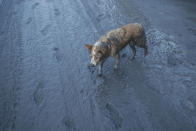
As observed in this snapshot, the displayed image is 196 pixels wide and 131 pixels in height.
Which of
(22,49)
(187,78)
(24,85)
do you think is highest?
(22,49)

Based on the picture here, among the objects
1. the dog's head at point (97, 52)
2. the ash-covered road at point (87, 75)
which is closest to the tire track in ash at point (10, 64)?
the ash-covered road at point (87, 75)

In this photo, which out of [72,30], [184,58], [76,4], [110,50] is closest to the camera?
[110,50]

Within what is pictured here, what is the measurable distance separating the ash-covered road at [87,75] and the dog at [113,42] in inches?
27.8

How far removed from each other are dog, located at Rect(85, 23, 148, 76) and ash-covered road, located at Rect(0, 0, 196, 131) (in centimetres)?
71

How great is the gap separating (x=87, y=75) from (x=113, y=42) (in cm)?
129

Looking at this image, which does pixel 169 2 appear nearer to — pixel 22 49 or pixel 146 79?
pixel 146 79

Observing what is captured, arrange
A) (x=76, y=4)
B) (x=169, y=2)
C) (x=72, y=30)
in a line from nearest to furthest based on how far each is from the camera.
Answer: (x=72, y=30), (x=76, y=4), (x=169, y=2)

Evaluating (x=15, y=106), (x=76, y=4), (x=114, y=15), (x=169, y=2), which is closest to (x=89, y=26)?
(x=114, y=15)

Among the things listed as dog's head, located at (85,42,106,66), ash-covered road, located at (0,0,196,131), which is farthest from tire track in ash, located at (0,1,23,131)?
dog's head, located at (85,42,106,66)

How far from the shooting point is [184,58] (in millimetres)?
6141

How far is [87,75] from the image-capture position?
18.0 ft

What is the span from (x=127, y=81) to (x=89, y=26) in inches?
131

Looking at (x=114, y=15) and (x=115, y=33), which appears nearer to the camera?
(x=115, y=33)

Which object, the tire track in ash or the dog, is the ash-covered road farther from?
the dog
